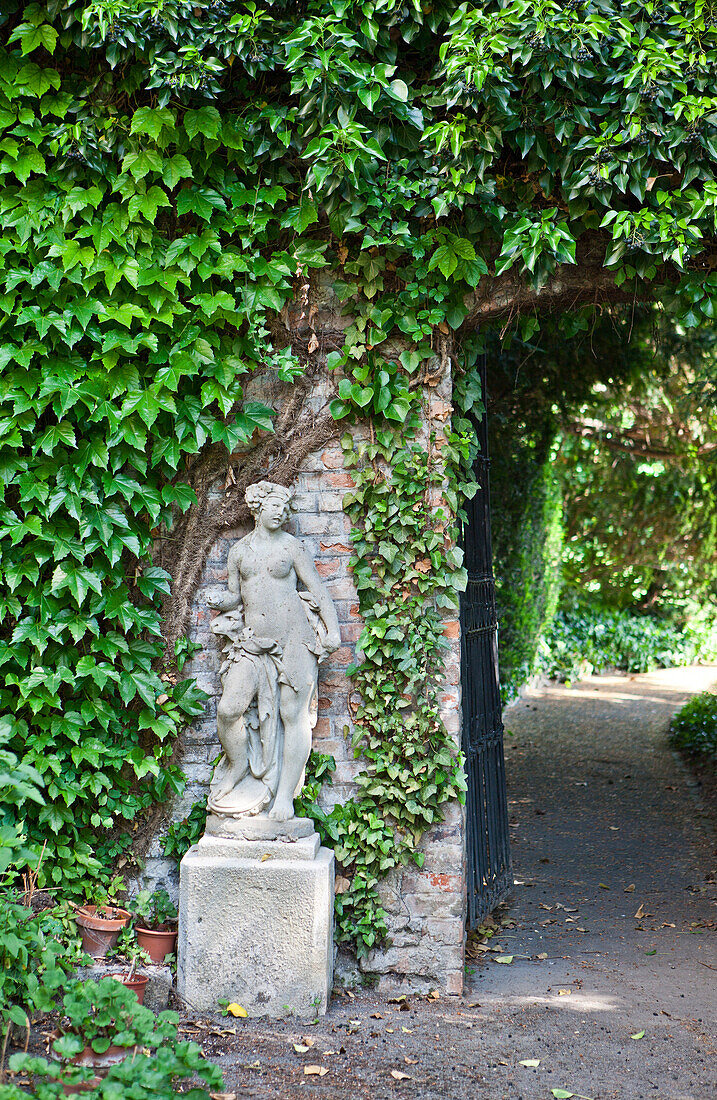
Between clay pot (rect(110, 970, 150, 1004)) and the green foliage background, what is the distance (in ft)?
1.70

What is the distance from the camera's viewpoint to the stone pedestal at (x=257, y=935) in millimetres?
3463

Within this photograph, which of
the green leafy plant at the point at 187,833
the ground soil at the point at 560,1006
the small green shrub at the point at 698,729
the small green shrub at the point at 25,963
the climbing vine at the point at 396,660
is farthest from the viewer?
the small green shrub at the point at 698,729

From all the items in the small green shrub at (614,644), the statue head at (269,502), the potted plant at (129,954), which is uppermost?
the statue head at (269,502)

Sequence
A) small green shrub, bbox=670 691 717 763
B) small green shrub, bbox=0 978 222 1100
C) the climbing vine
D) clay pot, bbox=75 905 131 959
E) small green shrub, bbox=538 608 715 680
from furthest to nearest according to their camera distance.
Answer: small green shrub, bbox=538 608 715 680
small green shrub, bbox=670 691 717 763
the climbing vine
clay pot, bbox=75 905 131 959
small green shrub, bbox=0 978 222 1100

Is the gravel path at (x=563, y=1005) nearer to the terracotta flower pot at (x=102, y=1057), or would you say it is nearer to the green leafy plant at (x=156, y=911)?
the terracotta flower pot at (x=102, y=1057)

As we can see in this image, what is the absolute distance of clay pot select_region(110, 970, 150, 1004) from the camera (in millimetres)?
3377

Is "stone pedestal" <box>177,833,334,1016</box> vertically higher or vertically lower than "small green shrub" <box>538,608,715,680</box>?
lower

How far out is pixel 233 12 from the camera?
359 cm

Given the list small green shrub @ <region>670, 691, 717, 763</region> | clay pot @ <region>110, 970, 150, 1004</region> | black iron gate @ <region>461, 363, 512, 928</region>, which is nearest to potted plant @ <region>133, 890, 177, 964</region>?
clay pot @ <region>110, 970, 150, 1004</region>

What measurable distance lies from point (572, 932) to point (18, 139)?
14.9ft

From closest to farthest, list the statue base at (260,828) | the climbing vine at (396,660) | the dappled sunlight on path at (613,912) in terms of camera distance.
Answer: the dappled sunlight on path at (613,912) → the statue base at (260,828) → the climbing vine at (396,660)

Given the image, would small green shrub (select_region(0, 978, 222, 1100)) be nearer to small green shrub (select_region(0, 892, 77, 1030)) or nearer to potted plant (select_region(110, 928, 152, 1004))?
small green shrub (select_region(0, 892, 77, 1030))

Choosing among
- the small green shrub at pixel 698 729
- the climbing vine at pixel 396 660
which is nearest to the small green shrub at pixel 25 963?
the climbing vine at pixel 396 660

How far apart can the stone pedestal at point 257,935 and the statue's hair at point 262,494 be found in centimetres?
143
